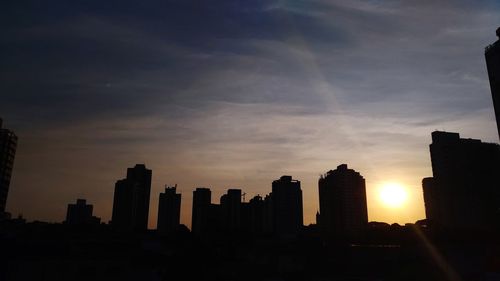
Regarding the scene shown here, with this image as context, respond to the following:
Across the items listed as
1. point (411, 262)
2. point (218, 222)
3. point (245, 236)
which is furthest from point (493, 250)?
point (218, 222)

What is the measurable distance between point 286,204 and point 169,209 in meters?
38.2

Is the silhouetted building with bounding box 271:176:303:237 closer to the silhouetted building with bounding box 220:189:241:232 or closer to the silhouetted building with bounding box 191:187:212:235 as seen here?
the silhouetted building with bounding box 220:189:241:232

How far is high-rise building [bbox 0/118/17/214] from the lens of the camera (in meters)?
99.9

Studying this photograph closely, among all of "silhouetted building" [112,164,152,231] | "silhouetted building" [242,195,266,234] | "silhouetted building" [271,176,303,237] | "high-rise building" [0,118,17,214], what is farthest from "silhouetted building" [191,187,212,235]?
"high-rise building" [0,118,17,214]

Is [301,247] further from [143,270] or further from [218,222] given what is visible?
[143,270]

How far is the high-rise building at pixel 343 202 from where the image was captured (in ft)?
437

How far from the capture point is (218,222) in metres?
43.5

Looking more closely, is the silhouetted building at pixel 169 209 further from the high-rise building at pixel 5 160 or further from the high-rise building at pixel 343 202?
the high-rise building at pixel 343 202

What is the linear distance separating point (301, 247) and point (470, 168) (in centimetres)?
7867

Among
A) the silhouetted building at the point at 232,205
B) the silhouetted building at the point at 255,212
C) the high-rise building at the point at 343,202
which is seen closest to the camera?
the silhouetted building at the point at 232,205

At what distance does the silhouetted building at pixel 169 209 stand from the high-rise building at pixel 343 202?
51.8 meters

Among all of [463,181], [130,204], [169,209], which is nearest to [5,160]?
[130,204]

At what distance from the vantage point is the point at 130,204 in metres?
104

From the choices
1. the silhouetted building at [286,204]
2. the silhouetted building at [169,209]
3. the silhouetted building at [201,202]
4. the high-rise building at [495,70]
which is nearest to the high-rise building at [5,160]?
the silhouetted building at [169,209]
